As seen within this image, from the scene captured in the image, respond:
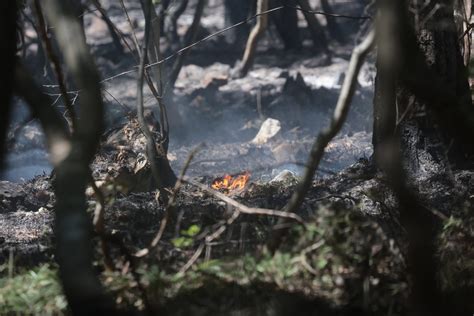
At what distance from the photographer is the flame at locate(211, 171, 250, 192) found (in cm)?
734

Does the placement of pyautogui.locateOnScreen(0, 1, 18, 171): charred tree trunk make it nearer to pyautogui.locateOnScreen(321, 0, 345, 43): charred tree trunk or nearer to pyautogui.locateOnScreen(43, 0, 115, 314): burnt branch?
pyautogui.locateOnScreen(43, 0, 115, 314): burnt branch

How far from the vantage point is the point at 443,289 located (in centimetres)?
387

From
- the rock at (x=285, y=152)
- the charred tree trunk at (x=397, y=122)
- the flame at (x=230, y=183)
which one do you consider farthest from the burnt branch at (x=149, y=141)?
the rock at (x=285, y=152)

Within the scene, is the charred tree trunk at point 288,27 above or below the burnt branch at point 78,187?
above

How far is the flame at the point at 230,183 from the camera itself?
7340 mm

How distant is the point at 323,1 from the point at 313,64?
130 cm

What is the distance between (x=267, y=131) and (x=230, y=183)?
4.47 metres

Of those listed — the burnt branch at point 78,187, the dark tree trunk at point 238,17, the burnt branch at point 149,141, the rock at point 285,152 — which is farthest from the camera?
the dark tree trunk at point 238,17

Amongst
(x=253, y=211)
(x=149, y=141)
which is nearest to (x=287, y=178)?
(x=149, y=141)

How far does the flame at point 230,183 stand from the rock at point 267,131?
3875 millimetres

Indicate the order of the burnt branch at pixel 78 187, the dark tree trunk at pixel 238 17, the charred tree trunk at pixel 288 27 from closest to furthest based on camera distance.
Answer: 1. the burnt branch at pixel 78 187
2. the charred tree trunk at pixel 288 27
3. the dark tree trunk at pixel 238 17

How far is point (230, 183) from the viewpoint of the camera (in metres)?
7.64

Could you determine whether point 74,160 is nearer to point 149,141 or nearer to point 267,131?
point 149,141

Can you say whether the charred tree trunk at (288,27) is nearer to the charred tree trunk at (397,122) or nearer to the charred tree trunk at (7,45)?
the charred tree trunk at (397,122)
